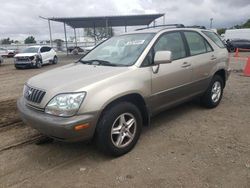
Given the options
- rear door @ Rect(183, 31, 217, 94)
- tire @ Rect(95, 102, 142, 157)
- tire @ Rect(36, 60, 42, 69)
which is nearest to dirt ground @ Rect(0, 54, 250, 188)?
tire @ Rect(95, 102, 142, 157)

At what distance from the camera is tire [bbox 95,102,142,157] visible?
11.1ft

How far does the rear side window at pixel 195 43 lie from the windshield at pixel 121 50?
1016 millimetres

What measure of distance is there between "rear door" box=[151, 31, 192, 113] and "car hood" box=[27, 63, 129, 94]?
66cm

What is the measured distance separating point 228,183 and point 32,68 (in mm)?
16982

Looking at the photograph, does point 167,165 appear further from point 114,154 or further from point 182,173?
point 114,154

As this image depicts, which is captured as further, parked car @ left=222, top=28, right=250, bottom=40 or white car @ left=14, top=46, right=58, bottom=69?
parked car @ left=222, top=28, right=250, bottom=40

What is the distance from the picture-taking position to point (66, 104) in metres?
3.17

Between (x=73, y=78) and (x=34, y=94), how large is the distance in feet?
1.89

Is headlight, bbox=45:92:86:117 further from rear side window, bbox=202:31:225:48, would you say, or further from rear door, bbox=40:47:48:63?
rear door, bbox=40:47:48:63

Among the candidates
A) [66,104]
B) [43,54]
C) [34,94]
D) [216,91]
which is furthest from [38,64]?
[66,104]

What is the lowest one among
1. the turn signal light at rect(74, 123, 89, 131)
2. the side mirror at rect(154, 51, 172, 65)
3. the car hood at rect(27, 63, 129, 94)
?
the turn signal light at rect(74, 123, 89, 131)

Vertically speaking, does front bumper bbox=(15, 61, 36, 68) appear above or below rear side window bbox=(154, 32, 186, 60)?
below

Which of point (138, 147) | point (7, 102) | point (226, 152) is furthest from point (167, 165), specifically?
point (7, 102)

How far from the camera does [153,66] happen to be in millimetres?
4035
